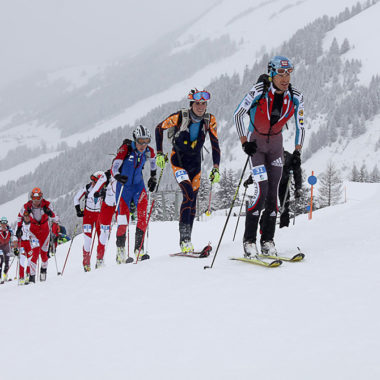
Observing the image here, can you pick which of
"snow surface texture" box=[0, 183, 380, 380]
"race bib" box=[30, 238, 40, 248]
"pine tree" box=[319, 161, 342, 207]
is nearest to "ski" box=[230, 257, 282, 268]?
"snow surface texture" box=[0, 183, 380, 380]

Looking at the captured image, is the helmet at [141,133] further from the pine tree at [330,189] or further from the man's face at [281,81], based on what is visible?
the pine tree at [330,189]

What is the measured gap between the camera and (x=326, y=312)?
3559mm

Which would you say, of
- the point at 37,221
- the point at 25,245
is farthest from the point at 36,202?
the point at 25,245

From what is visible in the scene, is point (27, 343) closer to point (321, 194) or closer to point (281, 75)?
point (281, 75)

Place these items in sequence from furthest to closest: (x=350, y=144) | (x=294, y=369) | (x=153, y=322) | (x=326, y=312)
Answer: (x=350, y=144), (x=153, y=322), (x=326, y=312), (x=294, y=369)

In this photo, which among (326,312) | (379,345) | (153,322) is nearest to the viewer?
(379,345)

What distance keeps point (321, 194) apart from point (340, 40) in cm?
12802

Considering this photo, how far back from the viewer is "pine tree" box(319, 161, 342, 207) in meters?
55.5

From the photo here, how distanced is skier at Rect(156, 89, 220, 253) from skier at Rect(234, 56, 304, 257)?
49.3 inches

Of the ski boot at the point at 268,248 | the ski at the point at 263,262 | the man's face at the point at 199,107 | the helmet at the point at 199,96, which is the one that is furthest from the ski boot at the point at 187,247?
the helmet at the point at 199,96

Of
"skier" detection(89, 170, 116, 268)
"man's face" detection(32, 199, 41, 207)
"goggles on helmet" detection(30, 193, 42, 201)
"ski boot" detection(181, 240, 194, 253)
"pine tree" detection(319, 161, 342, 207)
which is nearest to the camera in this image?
"ski boot" detection(181, 240, 194, 253)

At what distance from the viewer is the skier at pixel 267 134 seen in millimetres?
5750

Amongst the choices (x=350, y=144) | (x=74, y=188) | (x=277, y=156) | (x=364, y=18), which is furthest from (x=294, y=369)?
(x=364, y=18)

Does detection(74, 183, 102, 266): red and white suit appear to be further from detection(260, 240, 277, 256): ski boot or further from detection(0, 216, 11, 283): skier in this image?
detection(0, 216, 11, 283): skier
